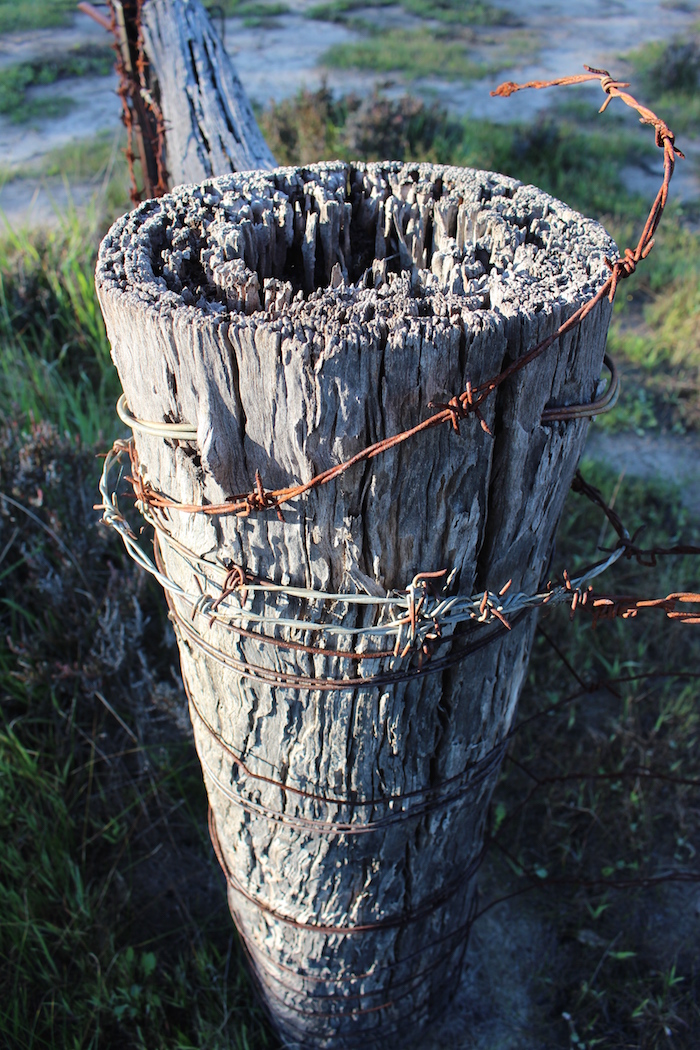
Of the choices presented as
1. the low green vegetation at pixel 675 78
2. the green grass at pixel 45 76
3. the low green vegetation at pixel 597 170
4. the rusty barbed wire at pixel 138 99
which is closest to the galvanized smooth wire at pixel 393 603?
the rusty barbed wire at pixel 138 99

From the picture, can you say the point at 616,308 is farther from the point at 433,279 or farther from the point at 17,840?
the point at 17,840

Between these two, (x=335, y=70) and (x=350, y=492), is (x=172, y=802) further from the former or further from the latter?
(x=335, y=70)

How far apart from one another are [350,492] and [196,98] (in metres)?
2.92

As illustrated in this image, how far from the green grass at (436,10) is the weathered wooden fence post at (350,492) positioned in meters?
12.4

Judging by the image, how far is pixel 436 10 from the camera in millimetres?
12055

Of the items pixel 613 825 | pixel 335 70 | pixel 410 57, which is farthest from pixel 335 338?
pixel 410 57

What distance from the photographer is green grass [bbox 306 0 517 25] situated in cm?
1152

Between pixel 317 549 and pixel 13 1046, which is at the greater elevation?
pixel 317 549

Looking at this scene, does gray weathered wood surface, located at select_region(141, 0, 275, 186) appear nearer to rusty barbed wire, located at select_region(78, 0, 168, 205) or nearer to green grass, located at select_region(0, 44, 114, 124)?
rusty barbed wire, located at select_region(78, 0, 168, 205)

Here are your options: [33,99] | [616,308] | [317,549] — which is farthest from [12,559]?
[33,99]

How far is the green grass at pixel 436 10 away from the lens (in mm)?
11516

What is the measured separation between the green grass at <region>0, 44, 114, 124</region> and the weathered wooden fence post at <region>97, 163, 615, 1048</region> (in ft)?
28.3

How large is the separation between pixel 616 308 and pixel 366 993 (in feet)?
15.5

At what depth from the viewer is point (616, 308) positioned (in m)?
5.24
